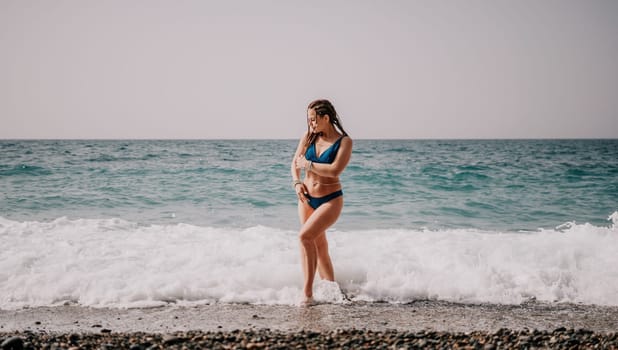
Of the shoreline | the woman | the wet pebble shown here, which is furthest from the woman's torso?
the wet pebble

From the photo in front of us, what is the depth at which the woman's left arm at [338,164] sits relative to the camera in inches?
193

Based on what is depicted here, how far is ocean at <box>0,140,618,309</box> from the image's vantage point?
18.6ft

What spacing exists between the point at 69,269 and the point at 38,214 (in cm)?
608

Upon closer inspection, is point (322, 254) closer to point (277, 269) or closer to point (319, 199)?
point (319, 199)

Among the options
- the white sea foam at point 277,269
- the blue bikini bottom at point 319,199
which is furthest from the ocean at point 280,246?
the blue bikini bottom at point 319,199

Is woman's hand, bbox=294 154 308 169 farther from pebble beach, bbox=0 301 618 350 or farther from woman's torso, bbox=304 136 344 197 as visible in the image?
pebble beach, bbox=0 301 618 350

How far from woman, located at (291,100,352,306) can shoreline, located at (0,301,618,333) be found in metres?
0.53

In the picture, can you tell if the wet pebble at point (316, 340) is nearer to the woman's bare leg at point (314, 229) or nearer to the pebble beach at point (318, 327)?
the pebble beach at point (318, 327)

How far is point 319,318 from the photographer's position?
4.82 metres

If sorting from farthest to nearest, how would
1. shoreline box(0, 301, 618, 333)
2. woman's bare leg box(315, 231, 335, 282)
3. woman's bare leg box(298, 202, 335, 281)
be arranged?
woman's bare leg box(315, 231, 335, 282)
woman's bare leg box(298, 202, 335, 281)
shoreline box(0, 301, 618, 333)

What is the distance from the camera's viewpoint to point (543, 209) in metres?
13.2

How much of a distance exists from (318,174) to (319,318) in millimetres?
1504

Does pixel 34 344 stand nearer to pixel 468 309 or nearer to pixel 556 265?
pixel 468 309

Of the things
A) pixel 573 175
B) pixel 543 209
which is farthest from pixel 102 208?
pixel 573 175
